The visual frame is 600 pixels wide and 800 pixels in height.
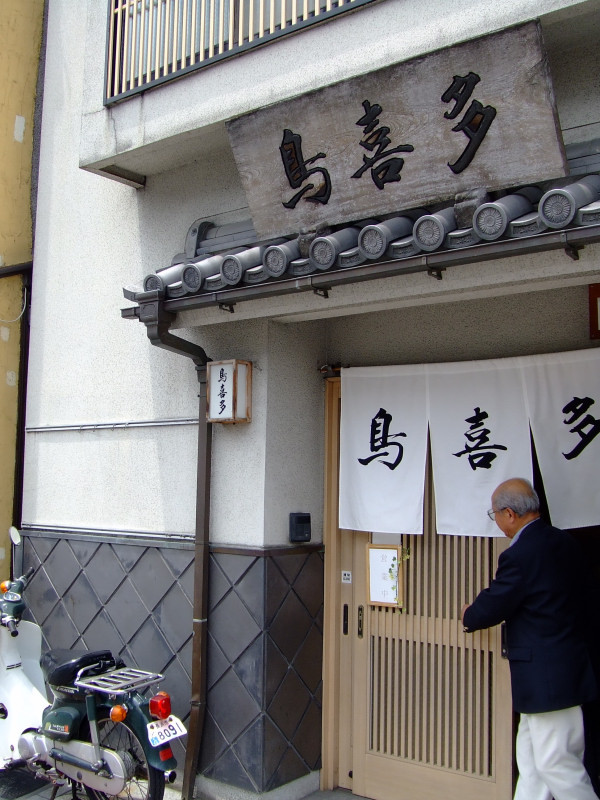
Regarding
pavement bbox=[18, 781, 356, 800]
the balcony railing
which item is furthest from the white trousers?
the balcony railing

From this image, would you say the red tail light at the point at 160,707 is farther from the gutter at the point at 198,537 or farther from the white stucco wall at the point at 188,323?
the white stucco wall at the point at 188,323

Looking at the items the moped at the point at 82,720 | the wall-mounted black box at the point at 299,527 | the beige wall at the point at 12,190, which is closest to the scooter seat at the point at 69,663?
the moped at the point at 82,720

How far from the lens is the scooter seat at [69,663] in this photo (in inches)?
227

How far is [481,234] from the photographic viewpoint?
178 inches

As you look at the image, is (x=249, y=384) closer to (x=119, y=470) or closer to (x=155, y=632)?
(x=119, y=470)

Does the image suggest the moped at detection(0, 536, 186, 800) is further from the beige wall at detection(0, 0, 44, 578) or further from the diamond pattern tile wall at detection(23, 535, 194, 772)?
the beige wall at detection(0, 0, 44, 578)

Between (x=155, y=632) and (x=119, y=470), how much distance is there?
5.09ft

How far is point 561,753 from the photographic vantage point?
4.89 meters

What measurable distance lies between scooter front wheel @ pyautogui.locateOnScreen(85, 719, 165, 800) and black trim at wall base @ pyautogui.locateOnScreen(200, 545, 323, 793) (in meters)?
0.74

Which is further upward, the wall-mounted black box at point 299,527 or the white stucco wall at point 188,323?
the white stucco wall at point 188,323

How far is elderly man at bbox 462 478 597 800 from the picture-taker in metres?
4.89

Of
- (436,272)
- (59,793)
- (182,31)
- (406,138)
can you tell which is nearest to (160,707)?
(59,793)

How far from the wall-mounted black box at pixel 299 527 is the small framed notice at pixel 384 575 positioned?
0.55 meters

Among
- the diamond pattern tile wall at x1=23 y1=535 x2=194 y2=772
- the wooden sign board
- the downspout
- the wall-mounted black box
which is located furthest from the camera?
the diamond pattern tile wall at x1=23 y1=535 x2=194 y2=772
